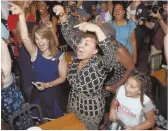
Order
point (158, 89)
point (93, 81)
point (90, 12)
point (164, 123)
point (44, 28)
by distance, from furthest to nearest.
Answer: point (90, 12) < point (158, 89) < point (164, 123) < point (44, 28) < point (93, 81)

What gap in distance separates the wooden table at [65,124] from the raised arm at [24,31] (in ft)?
2.08

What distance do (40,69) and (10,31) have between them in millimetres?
861

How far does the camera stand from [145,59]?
457 centimetres

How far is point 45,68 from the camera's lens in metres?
2.40

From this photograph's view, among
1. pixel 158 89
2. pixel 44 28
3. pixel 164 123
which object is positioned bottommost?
pixel 164 123

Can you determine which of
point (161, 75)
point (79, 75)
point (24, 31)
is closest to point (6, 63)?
point (24, 31)

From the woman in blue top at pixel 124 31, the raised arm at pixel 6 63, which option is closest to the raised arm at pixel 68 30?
the raised arm at pixel 6 63

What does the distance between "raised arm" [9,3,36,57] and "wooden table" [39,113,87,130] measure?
0.63m

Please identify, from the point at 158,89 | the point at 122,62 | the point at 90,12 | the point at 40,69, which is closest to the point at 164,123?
the point at 158,89

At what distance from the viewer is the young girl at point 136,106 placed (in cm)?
207

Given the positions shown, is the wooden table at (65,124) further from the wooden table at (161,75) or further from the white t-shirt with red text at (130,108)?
the wooden table at (161,75)

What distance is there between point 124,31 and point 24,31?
129 centimetres

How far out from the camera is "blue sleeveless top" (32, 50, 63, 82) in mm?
2391

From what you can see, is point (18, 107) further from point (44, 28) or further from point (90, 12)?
point (90, 12)
